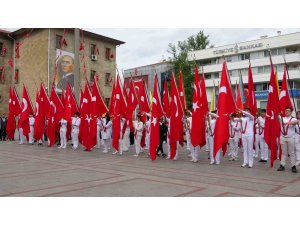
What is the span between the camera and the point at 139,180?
26.2ft

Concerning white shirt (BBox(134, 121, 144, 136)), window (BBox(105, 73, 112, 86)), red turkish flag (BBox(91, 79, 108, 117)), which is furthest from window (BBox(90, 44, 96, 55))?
white shirt (BBox(134, 121, 144, 136))

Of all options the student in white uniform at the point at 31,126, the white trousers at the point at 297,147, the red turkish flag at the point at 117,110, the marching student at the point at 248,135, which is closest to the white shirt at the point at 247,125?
the marching student at the point at 248,135

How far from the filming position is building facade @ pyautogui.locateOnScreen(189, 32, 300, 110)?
45.3m

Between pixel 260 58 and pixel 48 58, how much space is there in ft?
100

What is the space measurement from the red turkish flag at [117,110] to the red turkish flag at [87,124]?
1550mm

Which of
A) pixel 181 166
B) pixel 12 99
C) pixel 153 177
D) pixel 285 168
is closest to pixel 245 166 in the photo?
pixel 285 168

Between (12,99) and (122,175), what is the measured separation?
1345cm

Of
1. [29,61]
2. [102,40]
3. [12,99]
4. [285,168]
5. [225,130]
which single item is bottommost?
[285,168]

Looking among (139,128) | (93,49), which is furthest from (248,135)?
(93,49)

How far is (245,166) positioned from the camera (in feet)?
35.2

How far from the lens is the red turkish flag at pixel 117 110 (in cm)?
1404

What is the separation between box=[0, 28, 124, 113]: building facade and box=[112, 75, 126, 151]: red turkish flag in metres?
17.1

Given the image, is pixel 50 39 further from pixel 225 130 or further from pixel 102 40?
pixel 225 130

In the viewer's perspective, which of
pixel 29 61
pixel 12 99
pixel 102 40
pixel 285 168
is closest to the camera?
pixel 285 168
